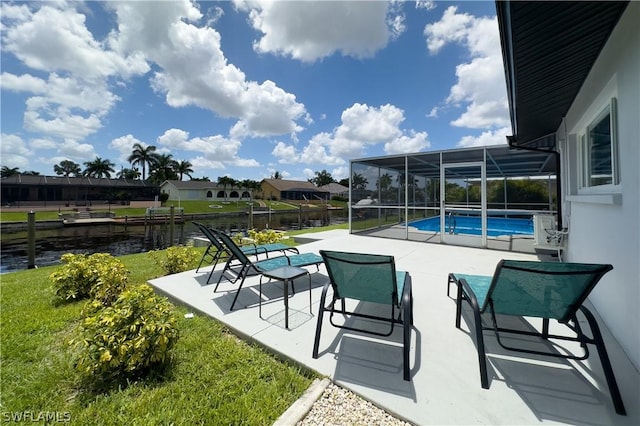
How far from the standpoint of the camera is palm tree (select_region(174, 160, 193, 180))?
2178 inches

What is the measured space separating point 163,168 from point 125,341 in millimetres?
60704

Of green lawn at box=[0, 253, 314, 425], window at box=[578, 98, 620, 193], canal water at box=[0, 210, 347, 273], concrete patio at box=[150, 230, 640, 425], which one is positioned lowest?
canal water at box=[0, 210, 347, 273]

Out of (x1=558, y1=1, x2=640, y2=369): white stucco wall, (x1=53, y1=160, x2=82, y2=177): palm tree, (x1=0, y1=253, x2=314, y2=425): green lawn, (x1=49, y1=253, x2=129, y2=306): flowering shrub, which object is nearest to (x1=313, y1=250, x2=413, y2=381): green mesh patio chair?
(x1=0, y1=253, x2=314, y2=425): green lawn

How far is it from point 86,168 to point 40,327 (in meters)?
61.7

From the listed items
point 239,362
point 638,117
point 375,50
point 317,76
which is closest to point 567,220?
point 638,117

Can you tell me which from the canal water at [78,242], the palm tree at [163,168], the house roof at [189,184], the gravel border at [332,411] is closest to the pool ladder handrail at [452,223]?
the gravel border at [332,411]

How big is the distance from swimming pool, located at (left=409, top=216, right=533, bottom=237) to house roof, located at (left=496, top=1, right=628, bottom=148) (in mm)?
4790

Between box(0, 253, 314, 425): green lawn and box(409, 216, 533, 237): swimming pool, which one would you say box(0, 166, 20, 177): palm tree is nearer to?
box(0, 253, 314, 425): green lawn

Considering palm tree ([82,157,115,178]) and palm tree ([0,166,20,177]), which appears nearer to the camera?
palm tree ([82,157,115,178])

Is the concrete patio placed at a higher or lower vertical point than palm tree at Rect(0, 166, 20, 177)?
lower

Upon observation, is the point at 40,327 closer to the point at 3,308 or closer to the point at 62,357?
the point at 62,357

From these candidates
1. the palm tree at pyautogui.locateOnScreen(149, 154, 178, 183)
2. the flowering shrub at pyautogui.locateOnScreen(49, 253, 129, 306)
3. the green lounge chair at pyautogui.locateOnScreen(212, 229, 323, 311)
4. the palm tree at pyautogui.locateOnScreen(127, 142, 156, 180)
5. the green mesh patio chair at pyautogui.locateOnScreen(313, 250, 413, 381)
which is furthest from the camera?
the palm tree at pyautogui.locateOnScreen(127, 142, 156, 180)

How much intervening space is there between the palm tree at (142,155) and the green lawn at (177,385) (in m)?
59.8

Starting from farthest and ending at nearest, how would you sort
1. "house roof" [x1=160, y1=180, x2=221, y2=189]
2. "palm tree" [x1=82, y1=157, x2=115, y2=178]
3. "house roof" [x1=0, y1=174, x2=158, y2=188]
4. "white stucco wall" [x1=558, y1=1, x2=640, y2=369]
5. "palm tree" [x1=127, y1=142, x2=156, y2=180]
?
"palm tree" [x1=127, y1=142, x2=156, y2=180]
"palm tree" [x1=82, y1=157, x2=115, y2=178]
"house roof" [x1=160, y1=180, x2=221, y2=189]
"house roof" [x1=0, y1=174, x2=158, y2=188]
"white stucco wall" [x1=558, y1=1, x2=640, y2=369]
